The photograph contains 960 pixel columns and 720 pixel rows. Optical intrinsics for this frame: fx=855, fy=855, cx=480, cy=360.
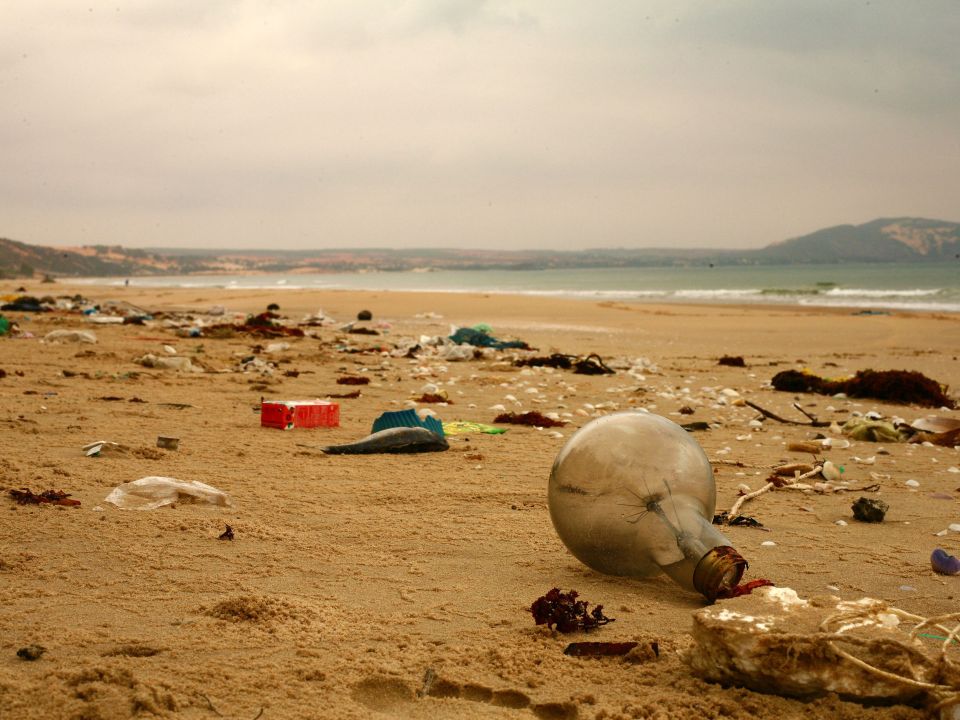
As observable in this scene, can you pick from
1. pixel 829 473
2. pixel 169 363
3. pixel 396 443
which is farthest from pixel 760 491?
pixel 169 363

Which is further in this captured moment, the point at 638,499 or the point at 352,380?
the point at 352,380

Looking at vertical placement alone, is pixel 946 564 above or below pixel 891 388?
below

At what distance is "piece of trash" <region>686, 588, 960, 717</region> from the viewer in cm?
245

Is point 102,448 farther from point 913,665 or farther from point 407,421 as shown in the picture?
point 913,665

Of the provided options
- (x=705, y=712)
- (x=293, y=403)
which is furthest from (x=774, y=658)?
(x=293, y=403)

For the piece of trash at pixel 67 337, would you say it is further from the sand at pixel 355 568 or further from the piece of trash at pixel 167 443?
the piece of trash at pixel 167 443

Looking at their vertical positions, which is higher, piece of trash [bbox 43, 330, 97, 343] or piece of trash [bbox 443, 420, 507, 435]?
piece of trash [bbox 43, 330, 97, 343]

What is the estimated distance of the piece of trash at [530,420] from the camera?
771cm

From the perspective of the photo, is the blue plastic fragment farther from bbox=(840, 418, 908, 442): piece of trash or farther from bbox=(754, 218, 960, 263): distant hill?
bbox=(754, 218, 960, 263): distant hill

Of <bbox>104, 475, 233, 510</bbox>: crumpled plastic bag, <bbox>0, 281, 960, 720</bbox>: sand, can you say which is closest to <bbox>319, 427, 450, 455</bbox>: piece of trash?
<bbox>0, 281, 960, 720</bbox>: sand

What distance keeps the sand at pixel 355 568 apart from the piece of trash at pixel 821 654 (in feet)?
0.17

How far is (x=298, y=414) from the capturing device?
7.21m

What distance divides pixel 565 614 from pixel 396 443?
345 cm

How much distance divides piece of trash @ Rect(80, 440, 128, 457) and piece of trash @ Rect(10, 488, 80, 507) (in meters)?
1.08
